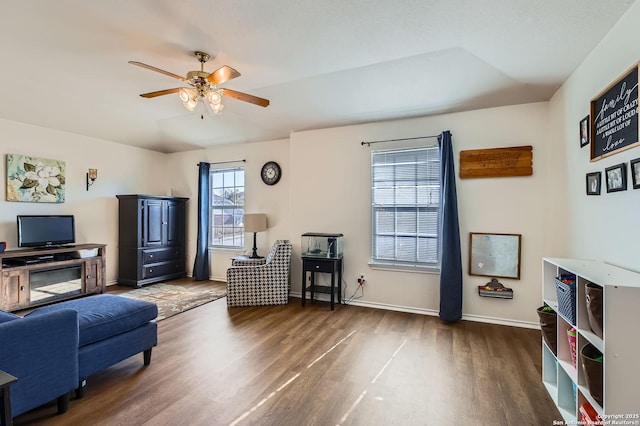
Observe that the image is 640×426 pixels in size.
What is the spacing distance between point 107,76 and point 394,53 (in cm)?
311

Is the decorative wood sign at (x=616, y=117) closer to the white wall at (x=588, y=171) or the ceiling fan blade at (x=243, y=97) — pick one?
the white wall at (x=588, y=171)

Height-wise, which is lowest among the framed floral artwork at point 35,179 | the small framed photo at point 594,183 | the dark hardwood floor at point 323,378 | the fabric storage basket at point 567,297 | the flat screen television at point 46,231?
the dark hardwood floor at point 323,378

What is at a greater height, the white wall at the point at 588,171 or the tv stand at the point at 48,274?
the white wall at the point at 588,171

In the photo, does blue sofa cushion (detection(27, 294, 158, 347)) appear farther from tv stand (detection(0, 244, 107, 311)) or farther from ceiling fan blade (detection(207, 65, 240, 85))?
tv stand (detection(0, 244, 107, 311))

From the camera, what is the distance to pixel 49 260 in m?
4.16

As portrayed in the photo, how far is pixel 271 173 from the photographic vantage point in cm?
525

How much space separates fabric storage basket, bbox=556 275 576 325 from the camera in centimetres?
179

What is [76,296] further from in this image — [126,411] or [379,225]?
[379,225]

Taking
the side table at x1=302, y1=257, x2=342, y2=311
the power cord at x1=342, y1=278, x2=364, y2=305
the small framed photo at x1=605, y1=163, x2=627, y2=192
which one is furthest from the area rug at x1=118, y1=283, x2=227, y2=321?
the small framed photo at x1=605, y1=163, x2=627, y2=192

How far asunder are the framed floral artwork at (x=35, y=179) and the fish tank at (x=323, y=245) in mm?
3919

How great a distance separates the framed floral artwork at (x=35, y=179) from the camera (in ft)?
13.7

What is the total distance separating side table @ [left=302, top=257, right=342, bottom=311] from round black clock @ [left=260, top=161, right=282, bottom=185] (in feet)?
5.54

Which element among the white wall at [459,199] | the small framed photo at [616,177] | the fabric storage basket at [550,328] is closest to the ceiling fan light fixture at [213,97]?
the white wall at [459,199]

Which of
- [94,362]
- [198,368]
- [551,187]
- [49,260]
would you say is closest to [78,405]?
[94,362]
